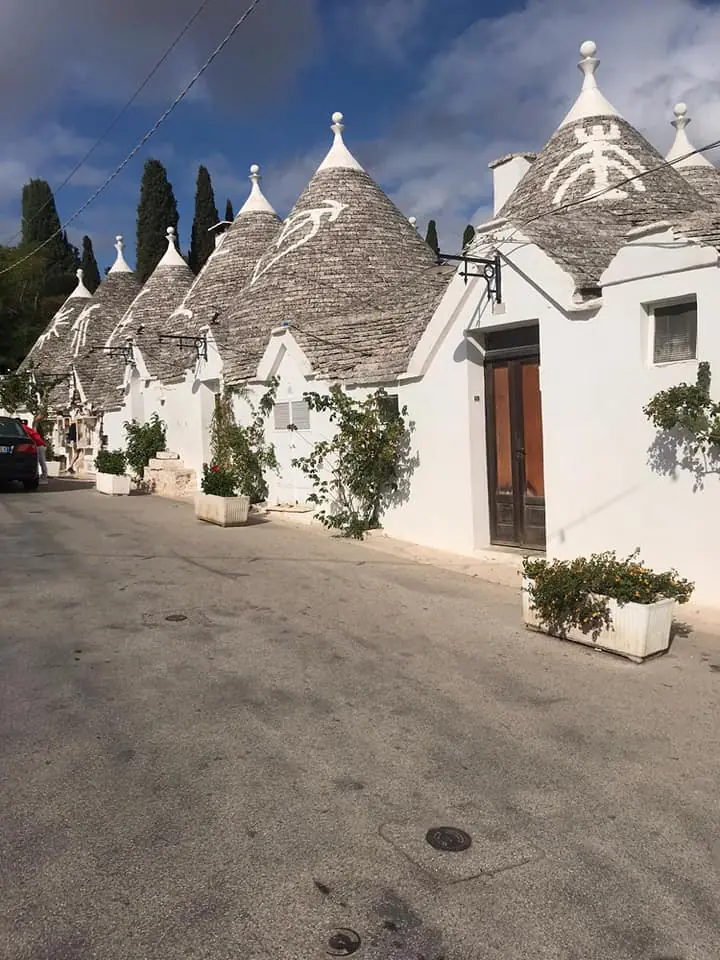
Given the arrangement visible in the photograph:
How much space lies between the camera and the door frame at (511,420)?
9734mm

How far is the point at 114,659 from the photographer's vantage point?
5844mm

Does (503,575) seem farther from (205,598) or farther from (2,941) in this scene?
(2,941)

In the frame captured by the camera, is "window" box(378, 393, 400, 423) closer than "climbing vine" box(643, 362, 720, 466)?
No

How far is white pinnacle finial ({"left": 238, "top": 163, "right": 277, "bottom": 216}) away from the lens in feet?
82.2

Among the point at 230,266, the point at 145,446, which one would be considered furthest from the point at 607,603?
the point at 230,266

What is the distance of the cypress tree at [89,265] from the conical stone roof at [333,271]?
143 ft

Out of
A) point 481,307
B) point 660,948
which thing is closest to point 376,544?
point 481,307

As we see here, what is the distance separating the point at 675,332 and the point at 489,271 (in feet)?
9.00

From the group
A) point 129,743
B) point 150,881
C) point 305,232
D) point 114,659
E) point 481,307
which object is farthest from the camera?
point 305,232

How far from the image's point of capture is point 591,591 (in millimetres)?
6312

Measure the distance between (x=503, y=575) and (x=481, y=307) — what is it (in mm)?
3257

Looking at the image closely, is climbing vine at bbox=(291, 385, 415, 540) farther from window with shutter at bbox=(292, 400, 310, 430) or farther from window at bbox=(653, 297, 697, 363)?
window at bbox=(653, 297, 697, 363)

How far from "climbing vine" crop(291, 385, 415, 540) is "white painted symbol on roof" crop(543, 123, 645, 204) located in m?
4.93

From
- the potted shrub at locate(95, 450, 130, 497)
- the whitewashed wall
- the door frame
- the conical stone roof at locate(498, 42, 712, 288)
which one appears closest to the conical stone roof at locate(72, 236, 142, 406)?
the potted shrub at locate(95, 450, 130, 497)
